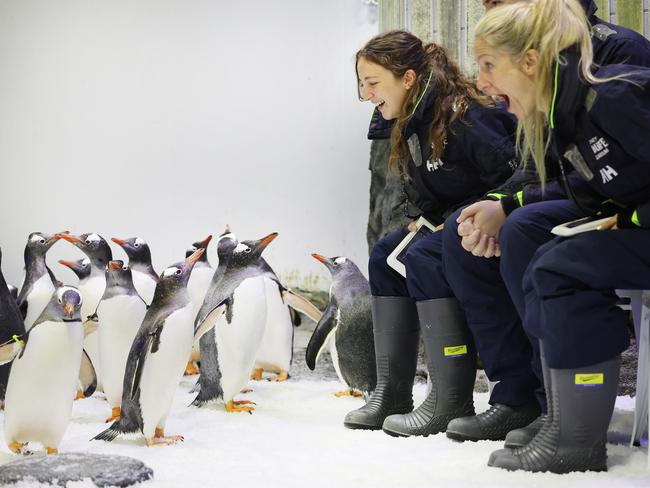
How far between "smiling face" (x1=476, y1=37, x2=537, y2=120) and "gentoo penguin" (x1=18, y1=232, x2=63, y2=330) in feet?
7.47

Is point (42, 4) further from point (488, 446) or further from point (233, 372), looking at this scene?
point (488, 446)

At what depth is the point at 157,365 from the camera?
2.64 meters

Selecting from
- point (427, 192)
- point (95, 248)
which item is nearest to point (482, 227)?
point (427, 192)

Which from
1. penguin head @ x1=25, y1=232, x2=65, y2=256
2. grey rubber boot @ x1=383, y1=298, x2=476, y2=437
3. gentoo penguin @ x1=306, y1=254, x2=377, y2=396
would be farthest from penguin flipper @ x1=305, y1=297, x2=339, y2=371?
penguin head @ x1=25, y1=232, x2=65, y2=256

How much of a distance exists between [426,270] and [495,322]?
255mm

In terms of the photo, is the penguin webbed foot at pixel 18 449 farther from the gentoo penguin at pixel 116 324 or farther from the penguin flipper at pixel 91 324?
the penguin flipper at pixel 91 324

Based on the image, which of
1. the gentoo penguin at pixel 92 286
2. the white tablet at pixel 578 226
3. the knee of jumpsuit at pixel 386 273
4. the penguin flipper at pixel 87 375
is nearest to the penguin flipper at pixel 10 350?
the penguin flipper at pixel 87 375

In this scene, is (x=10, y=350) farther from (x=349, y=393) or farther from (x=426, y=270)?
(x=349, y=393)

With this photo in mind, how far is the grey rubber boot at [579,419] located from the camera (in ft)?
6.06

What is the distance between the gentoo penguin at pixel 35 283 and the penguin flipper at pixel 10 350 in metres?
1.07

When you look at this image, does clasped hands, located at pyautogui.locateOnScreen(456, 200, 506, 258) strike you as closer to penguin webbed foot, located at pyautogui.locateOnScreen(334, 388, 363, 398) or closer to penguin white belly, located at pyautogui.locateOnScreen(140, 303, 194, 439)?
penguin white belly, located at pyautogui.locateOnScreen(140, 303, 194, 439)

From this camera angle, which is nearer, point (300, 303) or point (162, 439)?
point (162, 439)

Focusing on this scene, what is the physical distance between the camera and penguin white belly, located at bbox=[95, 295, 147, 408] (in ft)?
10.1

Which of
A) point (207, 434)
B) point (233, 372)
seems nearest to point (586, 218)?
point (207, 434)
